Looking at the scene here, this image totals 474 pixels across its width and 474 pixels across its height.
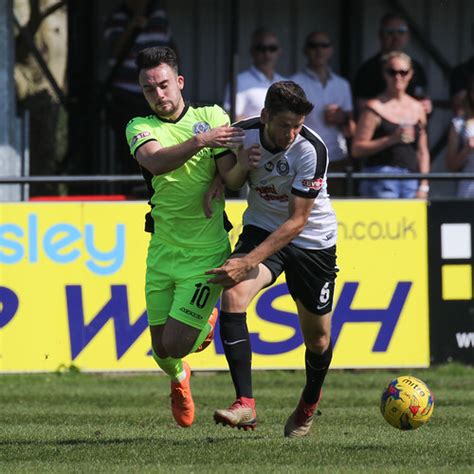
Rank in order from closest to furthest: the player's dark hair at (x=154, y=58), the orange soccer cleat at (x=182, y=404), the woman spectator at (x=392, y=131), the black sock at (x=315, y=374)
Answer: the player's dark hair at (x=154, y=58) < the black sock at (x=315, y=374) < the orange soccer cleat at (x=182, y=404) < the woman spectator at (x=392, y=131)

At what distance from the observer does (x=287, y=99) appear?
752 cm

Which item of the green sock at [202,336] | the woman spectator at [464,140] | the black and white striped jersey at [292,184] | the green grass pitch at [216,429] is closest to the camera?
the green grass pitch at [216,429]

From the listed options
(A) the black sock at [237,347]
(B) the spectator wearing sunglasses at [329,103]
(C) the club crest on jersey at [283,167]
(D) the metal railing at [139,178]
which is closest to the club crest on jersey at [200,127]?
(C) the club crest on jersey at [283,167]

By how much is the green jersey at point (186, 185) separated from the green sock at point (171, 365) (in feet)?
2.45

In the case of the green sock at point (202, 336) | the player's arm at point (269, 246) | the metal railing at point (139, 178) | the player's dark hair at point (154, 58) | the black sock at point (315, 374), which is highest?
the player's dark hair at point (154, 58)

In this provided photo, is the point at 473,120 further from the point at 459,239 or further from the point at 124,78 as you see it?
the point at 124,78

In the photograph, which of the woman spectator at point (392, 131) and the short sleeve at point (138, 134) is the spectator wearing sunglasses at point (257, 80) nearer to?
the woman spectator at point (392, 131)

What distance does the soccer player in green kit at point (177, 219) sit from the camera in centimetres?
804

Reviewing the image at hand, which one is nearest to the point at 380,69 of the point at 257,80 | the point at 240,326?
the point at 257,80

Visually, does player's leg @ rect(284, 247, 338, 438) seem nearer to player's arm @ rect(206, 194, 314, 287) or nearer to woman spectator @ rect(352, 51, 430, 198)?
player's arm @ rect(206, 194, 314, 287)

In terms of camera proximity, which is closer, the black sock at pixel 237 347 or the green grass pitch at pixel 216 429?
the green grass pitch at pixel 216 429

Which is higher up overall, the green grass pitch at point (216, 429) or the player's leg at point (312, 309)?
the player's leg at point (312, 309)

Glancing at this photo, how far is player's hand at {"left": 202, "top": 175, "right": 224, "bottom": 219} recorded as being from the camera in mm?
8164

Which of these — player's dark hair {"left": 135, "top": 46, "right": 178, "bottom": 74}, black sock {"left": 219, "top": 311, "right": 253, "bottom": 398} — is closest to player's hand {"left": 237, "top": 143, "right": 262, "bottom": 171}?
A: player's dark hair {"left": 135, "top": 46, "right": 178, "bottom": 74}
